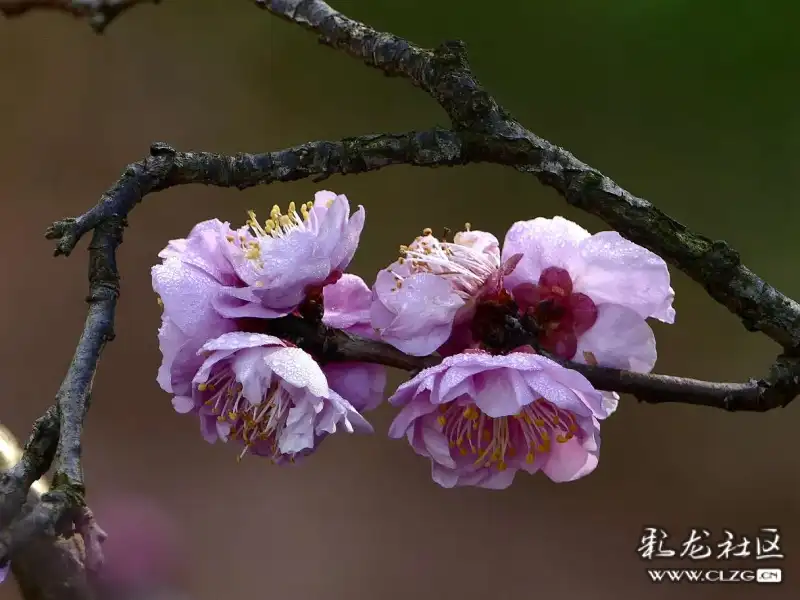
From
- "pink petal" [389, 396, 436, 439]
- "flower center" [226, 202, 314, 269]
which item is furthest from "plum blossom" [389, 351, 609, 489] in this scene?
"flower center" [226, 202, 314, 269]

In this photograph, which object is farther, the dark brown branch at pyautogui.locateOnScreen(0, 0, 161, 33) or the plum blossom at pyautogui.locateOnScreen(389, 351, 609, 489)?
the dark brown branch at pyautogui.locateOnScreen(0, 0, 161, 33)

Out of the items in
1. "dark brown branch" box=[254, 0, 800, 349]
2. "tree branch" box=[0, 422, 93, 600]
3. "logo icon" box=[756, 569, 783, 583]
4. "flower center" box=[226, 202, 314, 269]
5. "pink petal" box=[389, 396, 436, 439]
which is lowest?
"logo icon" box=[756, 569, 783, 583]

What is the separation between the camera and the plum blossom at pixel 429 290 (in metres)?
0.40

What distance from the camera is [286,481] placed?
1.03 m

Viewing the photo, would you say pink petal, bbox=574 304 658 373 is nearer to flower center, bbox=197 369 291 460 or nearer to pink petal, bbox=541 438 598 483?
pink petal, bbox=541 438 598 483

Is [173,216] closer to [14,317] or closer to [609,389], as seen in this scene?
[14,317]

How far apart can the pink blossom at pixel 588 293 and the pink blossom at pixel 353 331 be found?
9cm

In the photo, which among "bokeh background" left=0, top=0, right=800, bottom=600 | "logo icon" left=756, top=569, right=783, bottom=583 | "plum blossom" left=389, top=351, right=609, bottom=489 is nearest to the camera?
"plum blossom" left=389, top=351, right=609, bottom=489

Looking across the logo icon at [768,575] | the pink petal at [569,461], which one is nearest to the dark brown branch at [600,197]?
the pink petal at [569,461]

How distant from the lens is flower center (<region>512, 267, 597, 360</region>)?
0.44 meters

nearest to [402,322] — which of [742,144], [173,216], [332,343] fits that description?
[332,343]

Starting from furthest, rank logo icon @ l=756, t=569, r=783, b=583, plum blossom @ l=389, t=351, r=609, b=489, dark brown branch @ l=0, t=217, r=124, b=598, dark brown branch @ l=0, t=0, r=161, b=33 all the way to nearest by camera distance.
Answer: logo icon @ l=756, t=569, r=783, b=583 → dark brown branch @ l=0, t=0, r=161, b=33 → plum blossom @ l=389, t=351, r=609, b=489 → dark brown branch @ l=0, t=217, r=124, b=598

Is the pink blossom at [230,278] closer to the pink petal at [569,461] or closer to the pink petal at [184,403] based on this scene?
the pink petal at [184,403]

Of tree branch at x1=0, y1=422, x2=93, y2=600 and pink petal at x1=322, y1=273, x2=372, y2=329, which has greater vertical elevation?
pink petal at x1=322, y1=273, x2=372, y2=329
